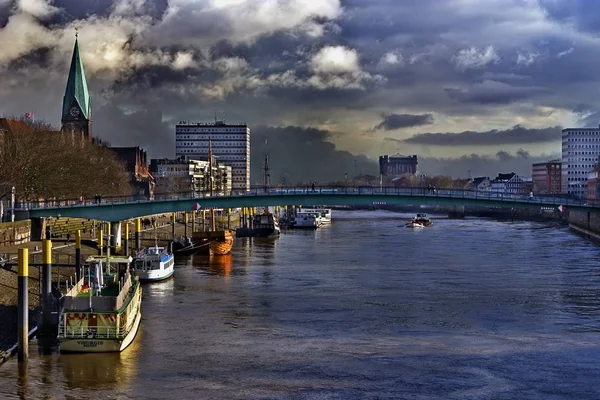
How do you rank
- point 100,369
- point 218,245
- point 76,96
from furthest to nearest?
point 76,96 < point 218,245 < point 100,369

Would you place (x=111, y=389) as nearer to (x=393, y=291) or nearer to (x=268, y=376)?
(x=268, y=376)

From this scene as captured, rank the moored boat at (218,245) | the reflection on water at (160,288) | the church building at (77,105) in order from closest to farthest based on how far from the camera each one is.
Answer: the reflection on water at (160,288) < the moored boat at (218,245) < the church building at (77,105)

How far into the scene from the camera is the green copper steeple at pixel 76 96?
479 ft

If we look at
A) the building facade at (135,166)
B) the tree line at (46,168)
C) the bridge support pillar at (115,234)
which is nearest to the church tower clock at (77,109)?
the building facade at (135,166)

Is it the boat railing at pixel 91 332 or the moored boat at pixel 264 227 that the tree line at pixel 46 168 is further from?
the boat railing at pixel 91 332

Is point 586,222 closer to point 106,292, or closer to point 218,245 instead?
point 218,245

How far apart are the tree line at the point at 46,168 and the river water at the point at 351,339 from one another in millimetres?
21434

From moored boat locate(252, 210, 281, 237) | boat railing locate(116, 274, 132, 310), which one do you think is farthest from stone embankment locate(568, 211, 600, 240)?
boat railing locate(116, 274, 132, 310)

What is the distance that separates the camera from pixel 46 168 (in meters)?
82.7

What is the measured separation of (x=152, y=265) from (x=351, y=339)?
2246 centimetres

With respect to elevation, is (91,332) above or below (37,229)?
below

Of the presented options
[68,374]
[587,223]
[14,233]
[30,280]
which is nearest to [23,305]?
[68,374]

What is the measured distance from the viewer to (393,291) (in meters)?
51.1

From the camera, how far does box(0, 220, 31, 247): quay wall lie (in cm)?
6291
